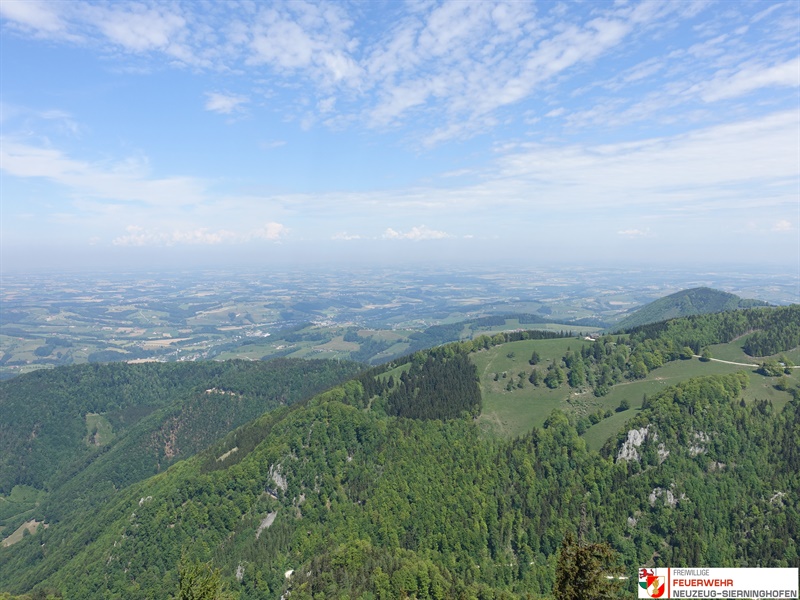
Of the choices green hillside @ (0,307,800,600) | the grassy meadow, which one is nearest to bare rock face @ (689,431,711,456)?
green hillside @ (0,307,800,600)

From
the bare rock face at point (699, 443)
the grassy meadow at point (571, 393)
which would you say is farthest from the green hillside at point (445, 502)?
the grassy meadow at point (571, 393)

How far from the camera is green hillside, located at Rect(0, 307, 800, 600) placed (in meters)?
106

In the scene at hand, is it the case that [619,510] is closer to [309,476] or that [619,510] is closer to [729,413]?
[729,413]

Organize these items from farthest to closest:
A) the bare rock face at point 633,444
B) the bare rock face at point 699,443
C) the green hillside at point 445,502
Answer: the bare rock face at point 633,444 → the bare rock face at point 699,443 → the green hillside at point 445,502

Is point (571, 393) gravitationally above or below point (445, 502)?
above

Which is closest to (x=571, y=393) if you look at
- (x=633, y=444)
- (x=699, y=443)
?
(x=633, y=444)

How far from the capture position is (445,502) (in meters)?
126

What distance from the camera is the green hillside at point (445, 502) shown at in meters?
106

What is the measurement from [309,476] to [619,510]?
89234 mm

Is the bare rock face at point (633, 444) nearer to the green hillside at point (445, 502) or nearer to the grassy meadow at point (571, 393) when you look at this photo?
the green hillside at point (445, 502)

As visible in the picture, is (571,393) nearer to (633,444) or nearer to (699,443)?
(633,444)

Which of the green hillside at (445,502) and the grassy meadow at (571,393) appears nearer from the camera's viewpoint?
the green hillside at (445,502)

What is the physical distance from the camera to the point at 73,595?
11462cm

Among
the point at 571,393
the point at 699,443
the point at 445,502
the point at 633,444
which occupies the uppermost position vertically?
the point at 571,393
